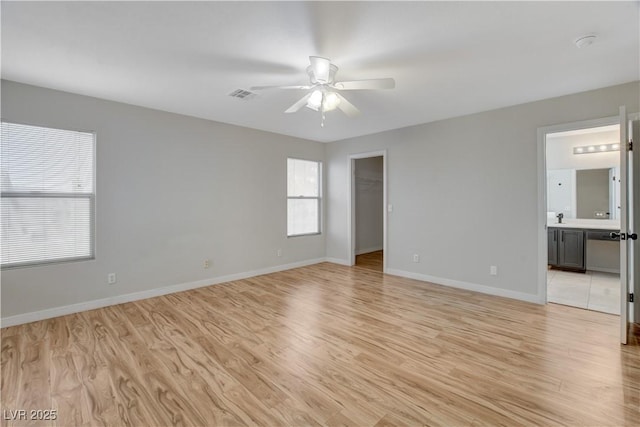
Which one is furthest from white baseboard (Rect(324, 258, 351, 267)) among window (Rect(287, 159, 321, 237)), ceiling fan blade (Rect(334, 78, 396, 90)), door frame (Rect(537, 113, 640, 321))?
ceiling fan blade (Rect(334, 78, 396, 90))

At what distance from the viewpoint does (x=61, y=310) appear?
3.18 m

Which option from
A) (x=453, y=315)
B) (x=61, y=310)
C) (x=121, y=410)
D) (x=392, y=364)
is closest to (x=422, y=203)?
(x=453, y=315)

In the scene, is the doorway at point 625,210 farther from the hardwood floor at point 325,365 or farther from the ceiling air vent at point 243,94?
the ceiling air vent at point 243,94

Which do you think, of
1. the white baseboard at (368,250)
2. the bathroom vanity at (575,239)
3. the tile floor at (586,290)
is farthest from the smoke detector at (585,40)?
the white baseboard at (368,250)

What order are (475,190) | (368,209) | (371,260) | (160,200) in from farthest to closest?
(368,209) → (371,260) → (475,190) → (160,200)

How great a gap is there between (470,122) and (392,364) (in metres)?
3.53

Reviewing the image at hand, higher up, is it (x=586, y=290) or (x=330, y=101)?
(x=330, y=101)

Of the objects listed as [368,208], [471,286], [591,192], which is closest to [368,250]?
[368,208]

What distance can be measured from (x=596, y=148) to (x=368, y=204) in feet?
14.4

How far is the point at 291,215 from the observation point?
5.59 metres

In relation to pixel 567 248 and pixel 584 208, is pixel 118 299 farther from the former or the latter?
pixel 584 208

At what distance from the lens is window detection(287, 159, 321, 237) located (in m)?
5.57

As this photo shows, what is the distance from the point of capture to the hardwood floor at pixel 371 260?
562 centimetres

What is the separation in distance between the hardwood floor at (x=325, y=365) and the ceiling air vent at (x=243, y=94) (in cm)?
258
